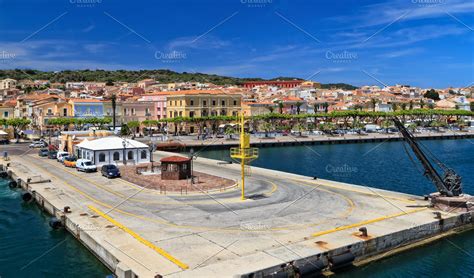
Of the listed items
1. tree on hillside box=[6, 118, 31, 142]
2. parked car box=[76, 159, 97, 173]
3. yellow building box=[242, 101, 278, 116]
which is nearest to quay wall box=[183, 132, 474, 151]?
yellow building box=[242, 101, 278, 116]

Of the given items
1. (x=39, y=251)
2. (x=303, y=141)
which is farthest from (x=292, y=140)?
(x=39, y=251)

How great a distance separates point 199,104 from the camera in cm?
10931

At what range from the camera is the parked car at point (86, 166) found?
149 feet

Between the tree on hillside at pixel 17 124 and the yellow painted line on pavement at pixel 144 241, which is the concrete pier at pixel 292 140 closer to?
the tree on hillside at pixel 17 124

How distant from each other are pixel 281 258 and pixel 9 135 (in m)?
87.6

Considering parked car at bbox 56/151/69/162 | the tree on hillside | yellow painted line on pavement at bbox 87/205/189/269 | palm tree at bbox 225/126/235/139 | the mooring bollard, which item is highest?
the tree on hillside

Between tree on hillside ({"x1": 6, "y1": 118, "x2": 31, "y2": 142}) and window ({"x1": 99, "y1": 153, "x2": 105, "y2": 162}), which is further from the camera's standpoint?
tree on hillside ({"x1": 6, "y1": 118, "x2": 31, "y2": 142})

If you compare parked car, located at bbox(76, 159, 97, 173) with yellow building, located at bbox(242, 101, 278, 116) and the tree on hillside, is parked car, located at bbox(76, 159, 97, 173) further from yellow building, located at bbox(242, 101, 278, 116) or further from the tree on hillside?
yellow building, located at bbox(242, 101, 278, 116)

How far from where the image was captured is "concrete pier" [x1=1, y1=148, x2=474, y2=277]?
64.2ft

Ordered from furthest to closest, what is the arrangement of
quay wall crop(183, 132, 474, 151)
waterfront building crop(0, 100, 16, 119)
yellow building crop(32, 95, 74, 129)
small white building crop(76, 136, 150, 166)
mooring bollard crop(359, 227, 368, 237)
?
waterfront building crop(0, 100, 16, 119), yellow building crop(32, 95, 74, 129), quay wall crop(183, 132, 474, 151), small white building crop(76, 136, 150, 166), mooring bollard crop(359, 227, 368, 237)

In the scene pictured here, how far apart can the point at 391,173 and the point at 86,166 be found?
1387 inches

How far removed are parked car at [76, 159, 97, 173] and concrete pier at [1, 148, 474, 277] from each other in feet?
20.5

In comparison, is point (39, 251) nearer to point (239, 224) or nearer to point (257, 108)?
point (239, 224)

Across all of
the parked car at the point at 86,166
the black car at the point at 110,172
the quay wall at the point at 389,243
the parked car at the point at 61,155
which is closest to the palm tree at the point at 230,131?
the parked car at the point at 61,155
